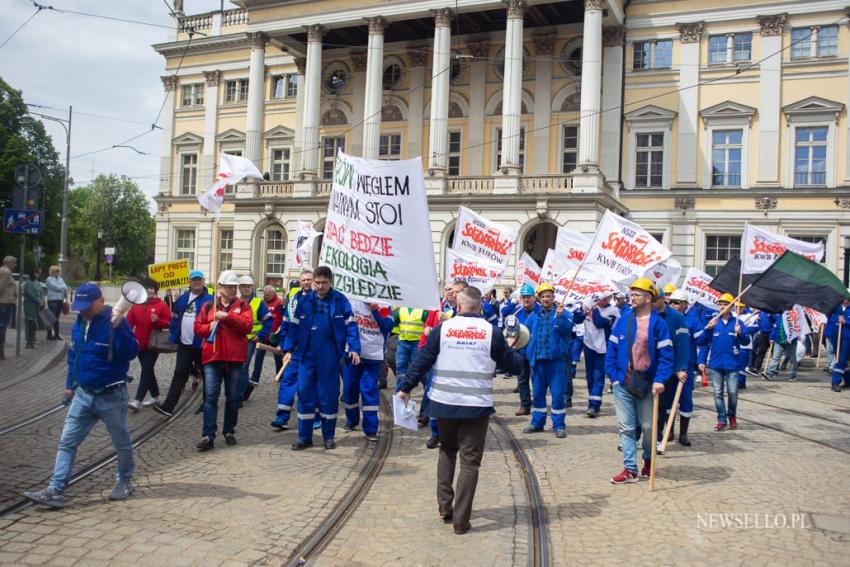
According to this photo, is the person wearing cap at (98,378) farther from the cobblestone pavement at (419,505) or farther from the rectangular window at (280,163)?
the rectangular window at (280,163)

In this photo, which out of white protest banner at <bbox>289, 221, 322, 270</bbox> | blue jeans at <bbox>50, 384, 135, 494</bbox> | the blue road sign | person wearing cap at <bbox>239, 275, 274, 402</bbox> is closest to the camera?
blue jeans at <bbox>50, 384, 135, 494</bbox>

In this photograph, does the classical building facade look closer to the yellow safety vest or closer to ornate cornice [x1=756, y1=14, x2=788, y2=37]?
ornate cornice [x1=756, y1=14, x2=788, y2=37]

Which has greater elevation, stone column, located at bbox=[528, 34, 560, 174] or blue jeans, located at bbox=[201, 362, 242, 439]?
stone column, located at bbox=[528, 34, 560, 174]

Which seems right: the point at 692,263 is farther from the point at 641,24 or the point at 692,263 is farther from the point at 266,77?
the point at 266,77

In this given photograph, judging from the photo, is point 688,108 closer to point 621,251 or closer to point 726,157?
point 726,157

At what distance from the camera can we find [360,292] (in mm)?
8195

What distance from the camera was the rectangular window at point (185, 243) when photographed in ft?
143

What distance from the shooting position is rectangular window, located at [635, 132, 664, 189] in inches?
1276

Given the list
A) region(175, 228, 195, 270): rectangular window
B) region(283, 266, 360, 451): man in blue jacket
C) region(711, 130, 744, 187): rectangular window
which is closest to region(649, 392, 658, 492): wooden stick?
region(283, 266, 360, 451): man in blue jacket

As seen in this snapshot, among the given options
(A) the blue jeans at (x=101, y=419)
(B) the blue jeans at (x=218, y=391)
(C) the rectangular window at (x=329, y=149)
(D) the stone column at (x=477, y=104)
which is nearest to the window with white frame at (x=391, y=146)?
(C) the rectangular window at (x=329, y=149)

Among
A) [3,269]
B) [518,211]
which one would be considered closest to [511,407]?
[3,269]

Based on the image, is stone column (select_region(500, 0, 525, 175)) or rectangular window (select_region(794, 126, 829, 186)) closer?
stone column (select_region(500, 0, 525, 175))

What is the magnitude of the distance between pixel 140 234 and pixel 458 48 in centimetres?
A: 4766

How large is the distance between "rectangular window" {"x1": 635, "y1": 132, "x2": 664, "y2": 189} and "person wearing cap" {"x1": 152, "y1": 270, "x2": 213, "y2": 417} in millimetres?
26053
